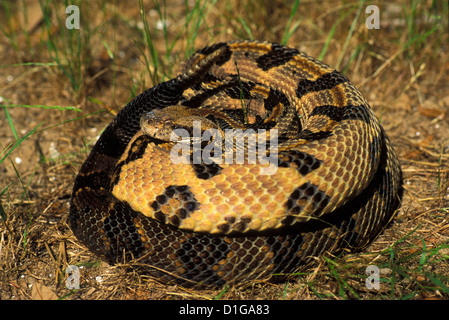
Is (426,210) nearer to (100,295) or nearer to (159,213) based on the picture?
(159,213)

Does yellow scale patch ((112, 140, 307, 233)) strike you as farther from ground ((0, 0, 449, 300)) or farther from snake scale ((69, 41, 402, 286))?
ground ((0, 0, 449, 300))

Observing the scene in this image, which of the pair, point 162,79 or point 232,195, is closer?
point 232,195

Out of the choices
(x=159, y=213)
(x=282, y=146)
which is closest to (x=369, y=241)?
(x=282, y=146)

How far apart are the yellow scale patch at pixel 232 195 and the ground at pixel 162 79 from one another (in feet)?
1.89

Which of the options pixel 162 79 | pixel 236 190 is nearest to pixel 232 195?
pixel 236 190

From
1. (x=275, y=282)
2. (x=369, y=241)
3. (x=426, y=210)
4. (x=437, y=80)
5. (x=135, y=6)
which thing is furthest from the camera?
(x=135, y=6)

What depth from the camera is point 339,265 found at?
3266 mm

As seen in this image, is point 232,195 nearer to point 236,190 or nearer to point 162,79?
point 236,190

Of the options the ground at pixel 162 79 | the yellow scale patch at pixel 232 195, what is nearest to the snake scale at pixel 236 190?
the yellow scale patch at pixel 232 195

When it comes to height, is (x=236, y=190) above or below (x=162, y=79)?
below

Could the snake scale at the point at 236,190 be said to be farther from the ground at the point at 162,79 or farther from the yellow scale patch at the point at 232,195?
the ground at the point at 162,79

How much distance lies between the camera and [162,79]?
5.20 meters

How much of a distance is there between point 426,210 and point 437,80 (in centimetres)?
260

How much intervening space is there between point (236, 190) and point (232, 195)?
0.15ft
